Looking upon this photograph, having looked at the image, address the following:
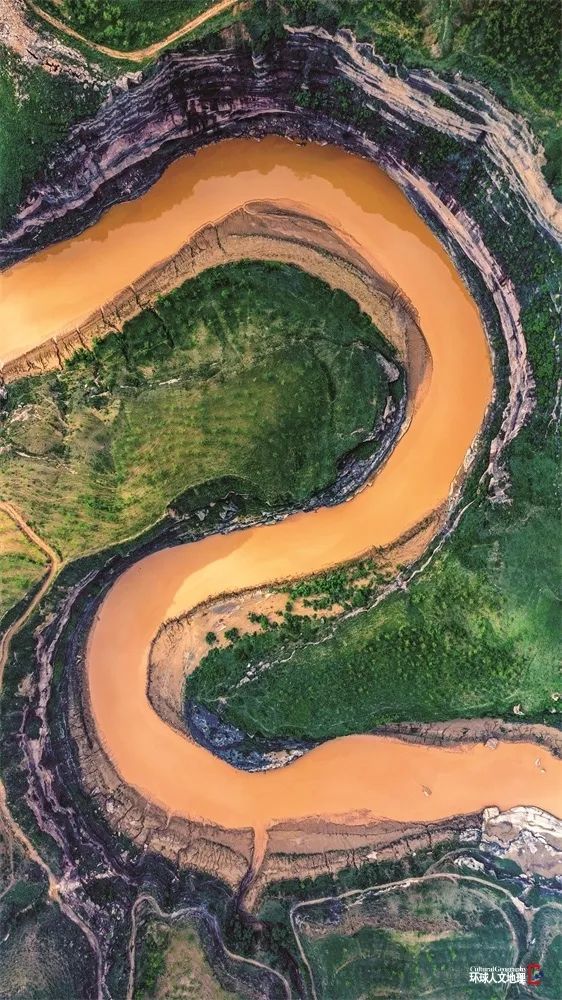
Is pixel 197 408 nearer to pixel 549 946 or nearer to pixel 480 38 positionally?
pixel 480 38

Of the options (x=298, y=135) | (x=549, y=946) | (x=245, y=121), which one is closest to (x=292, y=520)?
(x=298, y=135)

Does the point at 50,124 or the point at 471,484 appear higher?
the point at 50,124

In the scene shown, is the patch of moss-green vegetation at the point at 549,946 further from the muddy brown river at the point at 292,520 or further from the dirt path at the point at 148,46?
the dirt path at the point at 148,46

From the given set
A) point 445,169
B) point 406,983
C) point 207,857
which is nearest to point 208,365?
point 445,169

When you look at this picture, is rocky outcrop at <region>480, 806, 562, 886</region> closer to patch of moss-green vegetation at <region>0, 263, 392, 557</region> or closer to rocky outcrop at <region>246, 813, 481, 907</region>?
rocky outcrop at <region>246, 813, 481, 907</region>

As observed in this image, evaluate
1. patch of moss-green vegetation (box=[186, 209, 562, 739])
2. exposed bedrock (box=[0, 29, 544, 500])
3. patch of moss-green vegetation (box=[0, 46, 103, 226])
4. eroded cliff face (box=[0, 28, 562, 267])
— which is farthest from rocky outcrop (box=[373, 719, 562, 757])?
patch of moss-green vegetation (box=[0, 46, 103, 226])

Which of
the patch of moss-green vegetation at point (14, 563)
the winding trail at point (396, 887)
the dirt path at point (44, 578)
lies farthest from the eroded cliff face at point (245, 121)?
the winding trail at point (396, 887)

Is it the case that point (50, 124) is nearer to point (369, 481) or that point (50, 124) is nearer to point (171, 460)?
point (171, 460)
